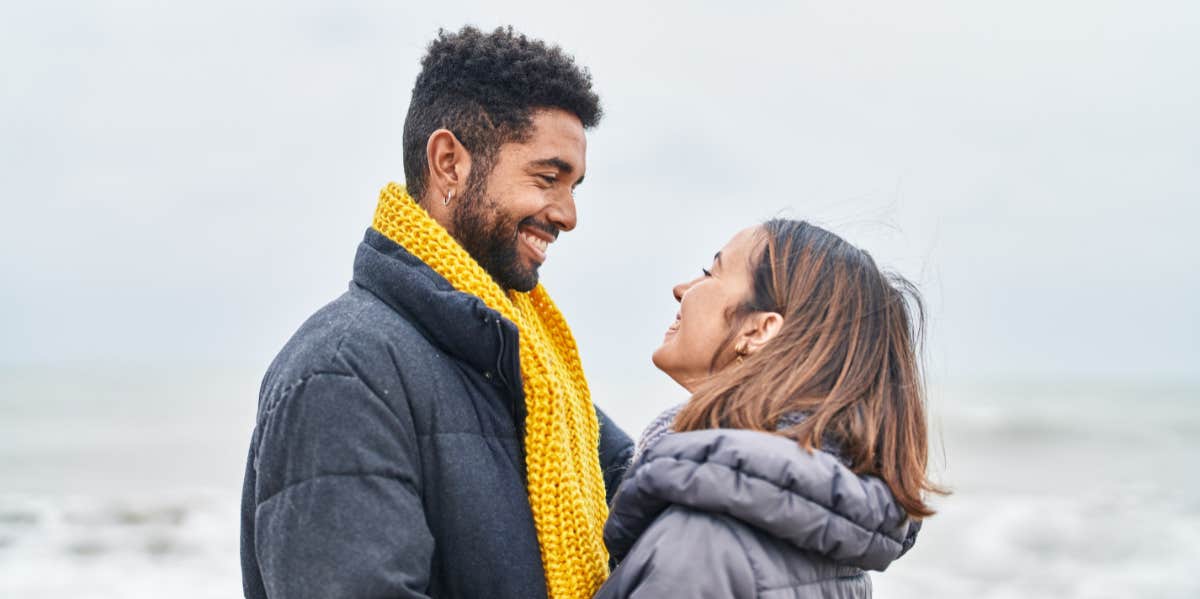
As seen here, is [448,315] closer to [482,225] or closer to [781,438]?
[482,225]

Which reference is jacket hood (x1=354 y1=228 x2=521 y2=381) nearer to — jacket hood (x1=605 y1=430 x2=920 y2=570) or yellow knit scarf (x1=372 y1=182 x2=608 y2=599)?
yellow knit scarf (x1=372 y1=182 x2=608 y2=599)

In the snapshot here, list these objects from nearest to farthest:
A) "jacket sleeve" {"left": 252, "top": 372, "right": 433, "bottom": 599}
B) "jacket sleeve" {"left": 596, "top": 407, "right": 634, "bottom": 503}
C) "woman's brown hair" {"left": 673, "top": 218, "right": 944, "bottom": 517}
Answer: "jacket sleeve" {"left": 252, "top": 372, "right": 433, "bottom": 599}, "woman's brown hair" {"left": 673, "top": 218, "right": 944, "bottom": 517}, "jacket sleeve" {"left": 596, "top": 407, "right": 634, "bottom": 503}

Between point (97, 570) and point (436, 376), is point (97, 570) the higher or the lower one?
the higher one

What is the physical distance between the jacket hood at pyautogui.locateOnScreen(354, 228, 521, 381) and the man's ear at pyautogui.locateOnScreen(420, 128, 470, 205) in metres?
0.24

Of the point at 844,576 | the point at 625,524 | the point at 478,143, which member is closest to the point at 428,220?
the point at 478,143

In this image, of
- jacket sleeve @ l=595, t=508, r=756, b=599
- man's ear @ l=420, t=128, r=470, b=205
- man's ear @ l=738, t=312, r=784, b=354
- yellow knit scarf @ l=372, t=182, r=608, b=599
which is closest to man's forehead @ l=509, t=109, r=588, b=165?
man's ear @ l=420, t=128, r=470, b=205

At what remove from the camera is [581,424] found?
8.50 ft

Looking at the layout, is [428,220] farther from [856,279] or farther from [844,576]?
[844,576]

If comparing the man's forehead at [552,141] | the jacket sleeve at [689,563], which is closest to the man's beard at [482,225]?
the man's forehead at [552,141]

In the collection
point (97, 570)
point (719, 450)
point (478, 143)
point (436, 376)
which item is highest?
point (97, 570)

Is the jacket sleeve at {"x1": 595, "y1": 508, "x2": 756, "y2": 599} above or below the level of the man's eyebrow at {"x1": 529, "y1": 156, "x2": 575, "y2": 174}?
below

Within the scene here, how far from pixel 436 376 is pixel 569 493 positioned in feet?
1.14

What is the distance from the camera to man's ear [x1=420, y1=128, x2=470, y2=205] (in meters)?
2.54

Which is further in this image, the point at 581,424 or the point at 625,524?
the point at 581,424
